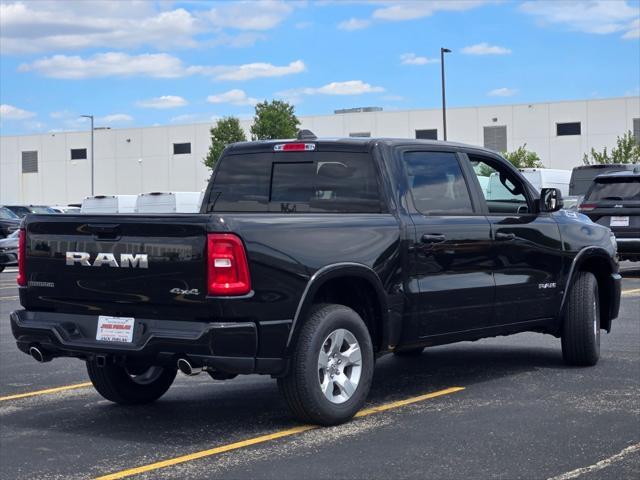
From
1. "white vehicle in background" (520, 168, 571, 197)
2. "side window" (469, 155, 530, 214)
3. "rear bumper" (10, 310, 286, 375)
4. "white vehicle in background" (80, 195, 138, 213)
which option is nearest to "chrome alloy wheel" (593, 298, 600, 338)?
"side window" (469, 155, 530, 214)

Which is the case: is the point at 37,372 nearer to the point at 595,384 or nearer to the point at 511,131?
the point at 595,384

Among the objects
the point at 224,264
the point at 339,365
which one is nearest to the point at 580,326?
the point at 339,365

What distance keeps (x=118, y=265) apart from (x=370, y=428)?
186cm

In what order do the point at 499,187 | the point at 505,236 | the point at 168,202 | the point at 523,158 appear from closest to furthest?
1. the point at 505,236
2. the point at 499,187
3. the point at 168,202
4. the point at 523,158

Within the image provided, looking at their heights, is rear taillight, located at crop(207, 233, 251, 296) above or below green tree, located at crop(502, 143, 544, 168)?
below

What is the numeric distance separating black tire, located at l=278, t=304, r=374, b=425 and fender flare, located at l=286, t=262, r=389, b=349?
100mm

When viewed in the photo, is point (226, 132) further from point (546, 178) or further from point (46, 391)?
point (46, 391)

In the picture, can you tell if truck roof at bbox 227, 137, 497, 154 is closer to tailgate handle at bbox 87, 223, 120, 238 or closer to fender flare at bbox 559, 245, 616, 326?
fender flare at bbox 559, 245, 616, 326

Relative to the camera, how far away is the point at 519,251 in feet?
29.9

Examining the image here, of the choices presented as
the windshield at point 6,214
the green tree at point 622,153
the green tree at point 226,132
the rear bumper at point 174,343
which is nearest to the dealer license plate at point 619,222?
the rear bumper at point 174,343

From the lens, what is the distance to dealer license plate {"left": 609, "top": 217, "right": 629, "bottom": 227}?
20281 mm

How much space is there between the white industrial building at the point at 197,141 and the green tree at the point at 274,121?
7.89m

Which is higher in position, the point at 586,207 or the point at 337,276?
the point at 586,207

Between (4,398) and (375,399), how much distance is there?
9.16 ft
